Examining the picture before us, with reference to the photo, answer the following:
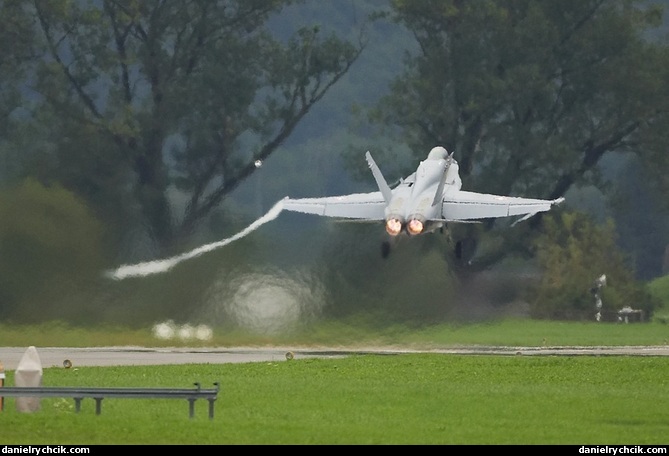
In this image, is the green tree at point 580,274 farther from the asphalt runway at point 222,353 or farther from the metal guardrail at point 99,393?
the metal guardrail at point 99,393

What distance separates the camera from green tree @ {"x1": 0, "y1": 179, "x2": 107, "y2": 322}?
4244cm

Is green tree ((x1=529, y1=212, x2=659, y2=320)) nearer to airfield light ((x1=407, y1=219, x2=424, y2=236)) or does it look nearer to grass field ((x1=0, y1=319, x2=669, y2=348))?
grass field ((x1=0, y1=319, x2=669, y2=348))

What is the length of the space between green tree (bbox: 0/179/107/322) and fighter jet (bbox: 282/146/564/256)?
7470mm

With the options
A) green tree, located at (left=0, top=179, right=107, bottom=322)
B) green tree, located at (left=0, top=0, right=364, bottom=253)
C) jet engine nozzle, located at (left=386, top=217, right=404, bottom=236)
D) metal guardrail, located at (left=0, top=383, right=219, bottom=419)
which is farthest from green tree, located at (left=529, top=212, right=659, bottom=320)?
metal guardrail, located at (left=0, top=383, right=219, bottom=419)

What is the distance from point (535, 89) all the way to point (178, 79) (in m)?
15.0

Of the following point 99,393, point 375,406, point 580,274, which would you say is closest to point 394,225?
point 580,274

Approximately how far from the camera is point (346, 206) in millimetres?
50094

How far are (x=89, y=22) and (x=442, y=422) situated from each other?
142ft

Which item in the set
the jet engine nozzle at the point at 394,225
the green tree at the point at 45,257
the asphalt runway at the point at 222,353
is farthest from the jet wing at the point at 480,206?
the green tree at the point at 45,257

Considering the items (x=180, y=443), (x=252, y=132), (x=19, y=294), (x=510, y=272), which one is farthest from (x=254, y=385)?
(x=252, y=132)

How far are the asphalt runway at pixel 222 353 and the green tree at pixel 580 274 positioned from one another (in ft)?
22.3

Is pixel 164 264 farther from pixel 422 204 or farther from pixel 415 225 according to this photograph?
pixel 422 204
